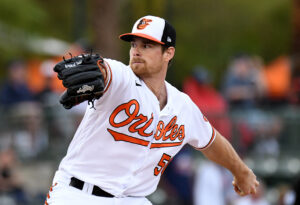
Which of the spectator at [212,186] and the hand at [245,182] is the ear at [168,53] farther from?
the spectator at [212,186]

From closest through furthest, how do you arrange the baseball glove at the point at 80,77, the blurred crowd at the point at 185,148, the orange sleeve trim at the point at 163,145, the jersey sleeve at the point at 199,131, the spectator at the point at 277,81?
the baseball glove at the point at 80,77, the orange sleeve trim at the point at 163,145, the jersey sleeve at the point at 199,131, the blurred crowd at the point at 185,148, the spectator at the point at 277,81

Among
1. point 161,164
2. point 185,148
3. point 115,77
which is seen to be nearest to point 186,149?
point 185,148

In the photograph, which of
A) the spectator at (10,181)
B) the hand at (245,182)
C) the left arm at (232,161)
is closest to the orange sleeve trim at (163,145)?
the left arm at (232,161)

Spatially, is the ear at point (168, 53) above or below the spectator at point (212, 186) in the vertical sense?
above

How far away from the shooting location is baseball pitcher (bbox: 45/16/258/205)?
5363 mm

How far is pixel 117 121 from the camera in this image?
17.7 feet

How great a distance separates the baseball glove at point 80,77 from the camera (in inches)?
188

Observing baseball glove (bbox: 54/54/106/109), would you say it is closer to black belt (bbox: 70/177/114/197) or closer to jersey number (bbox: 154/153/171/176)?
black belt (bbox: 70/177/114/197)

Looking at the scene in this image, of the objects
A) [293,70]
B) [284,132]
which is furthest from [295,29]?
[284,132]

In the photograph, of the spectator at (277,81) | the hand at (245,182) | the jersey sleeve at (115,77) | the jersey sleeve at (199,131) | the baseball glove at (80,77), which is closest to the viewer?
the baseball glove at (80,77)

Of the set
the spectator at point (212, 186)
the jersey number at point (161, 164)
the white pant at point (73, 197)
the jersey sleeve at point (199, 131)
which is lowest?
the spectator at point (212, 186)

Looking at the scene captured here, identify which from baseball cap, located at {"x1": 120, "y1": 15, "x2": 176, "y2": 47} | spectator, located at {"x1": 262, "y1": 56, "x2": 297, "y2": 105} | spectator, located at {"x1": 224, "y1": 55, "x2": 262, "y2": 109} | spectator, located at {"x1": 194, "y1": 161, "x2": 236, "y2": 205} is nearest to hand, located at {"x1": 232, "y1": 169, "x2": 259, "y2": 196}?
baseball cap, located at {"x1": 120, "y1": 15, "x2": 176, "y2": 47}

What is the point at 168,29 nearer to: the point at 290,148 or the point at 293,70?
the point at 290,148

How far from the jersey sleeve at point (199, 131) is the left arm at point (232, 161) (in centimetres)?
7
